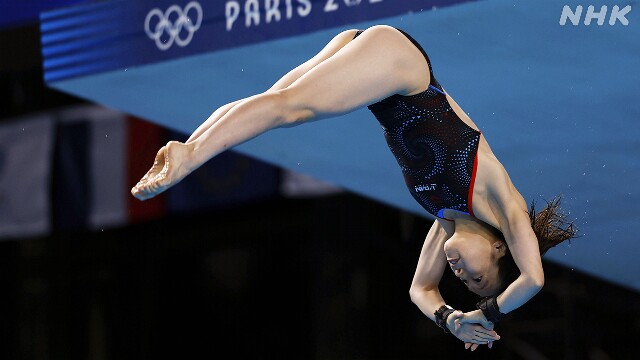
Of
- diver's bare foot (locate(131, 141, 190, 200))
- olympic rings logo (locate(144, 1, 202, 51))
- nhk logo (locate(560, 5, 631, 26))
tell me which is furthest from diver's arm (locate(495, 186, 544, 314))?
olympic rings logo (locate(144, 1, 202, 51))

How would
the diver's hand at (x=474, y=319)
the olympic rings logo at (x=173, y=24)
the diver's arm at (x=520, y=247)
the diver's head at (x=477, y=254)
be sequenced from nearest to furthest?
the diver's arm at (x=520, y=247), the diver's head at (x=477, y=254), the diver's hand at (x=474, y=319), the olympic rings logo at (x=173, y=24)

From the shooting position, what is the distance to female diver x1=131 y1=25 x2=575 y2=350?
438 centimetres

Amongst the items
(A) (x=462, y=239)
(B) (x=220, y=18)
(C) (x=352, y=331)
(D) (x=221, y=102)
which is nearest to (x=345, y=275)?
(C) (x=352, y=331)

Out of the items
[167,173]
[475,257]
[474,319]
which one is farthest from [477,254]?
[167,173]

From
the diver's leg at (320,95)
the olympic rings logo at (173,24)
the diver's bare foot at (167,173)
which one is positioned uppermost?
the diver's leg at (320,95)

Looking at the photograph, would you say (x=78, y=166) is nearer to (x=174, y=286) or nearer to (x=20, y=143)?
(x=20, y=143)

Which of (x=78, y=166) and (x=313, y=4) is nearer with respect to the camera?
(x=313, y=4)

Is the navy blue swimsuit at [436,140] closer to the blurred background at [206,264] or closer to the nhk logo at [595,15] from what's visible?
the nhk logo at [595,15]

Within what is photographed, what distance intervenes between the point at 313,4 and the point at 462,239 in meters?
1.59

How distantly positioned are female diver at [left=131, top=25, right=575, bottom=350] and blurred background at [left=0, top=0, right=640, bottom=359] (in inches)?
80.0

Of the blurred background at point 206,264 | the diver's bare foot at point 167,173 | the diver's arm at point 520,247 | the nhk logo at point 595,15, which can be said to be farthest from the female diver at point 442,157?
the blurred background at point 206,264

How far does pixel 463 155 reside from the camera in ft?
15.1

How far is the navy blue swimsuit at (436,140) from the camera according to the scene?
461 cm

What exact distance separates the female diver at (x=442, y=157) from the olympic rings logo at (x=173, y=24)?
4.92 feet
